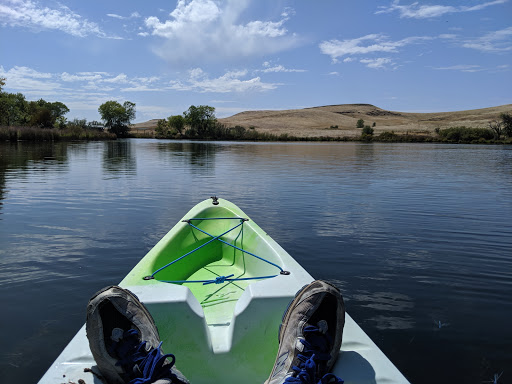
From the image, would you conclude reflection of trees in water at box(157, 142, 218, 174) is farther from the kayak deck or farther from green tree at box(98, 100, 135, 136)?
green tree at box(98, 100, 135, 136)

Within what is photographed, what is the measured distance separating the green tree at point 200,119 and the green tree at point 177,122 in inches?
161

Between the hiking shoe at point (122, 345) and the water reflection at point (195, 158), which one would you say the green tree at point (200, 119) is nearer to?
the water reflection at point (195, 158)

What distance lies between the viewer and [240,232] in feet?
19.9

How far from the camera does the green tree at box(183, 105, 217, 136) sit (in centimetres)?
10950

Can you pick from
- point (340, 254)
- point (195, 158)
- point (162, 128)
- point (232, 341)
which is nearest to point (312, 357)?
point (232, 341)

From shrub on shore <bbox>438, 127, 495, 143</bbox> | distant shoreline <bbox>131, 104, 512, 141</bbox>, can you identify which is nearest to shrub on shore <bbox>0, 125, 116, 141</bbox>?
distant shoreline <bbox>131, 104, 512, 141</bbox>

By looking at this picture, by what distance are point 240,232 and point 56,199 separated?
8.09 m

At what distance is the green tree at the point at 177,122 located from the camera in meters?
114

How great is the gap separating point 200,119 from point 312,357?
112 m

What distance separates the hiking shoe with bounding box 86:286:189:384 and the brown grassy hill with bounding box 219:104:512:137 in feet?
345

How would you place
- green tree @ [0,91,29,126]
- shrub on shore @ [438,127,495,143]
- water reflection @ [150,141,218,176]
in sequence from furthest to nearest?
shrub on shore @ [438,127,495,143] < green tree @ [0,91,29,126] < water reflection @ [150,141,218,176]

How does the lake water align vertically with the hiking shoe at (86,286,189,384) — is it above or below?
below

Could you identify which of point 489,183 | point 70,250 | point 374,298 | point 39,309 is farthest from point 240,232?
point 489,183

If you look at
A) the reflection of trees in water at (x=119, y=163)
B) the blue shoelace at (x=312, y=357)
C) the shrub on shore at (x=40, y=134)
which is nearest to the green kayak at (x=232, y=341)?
the blue shoelace at (x=312, y=357)
